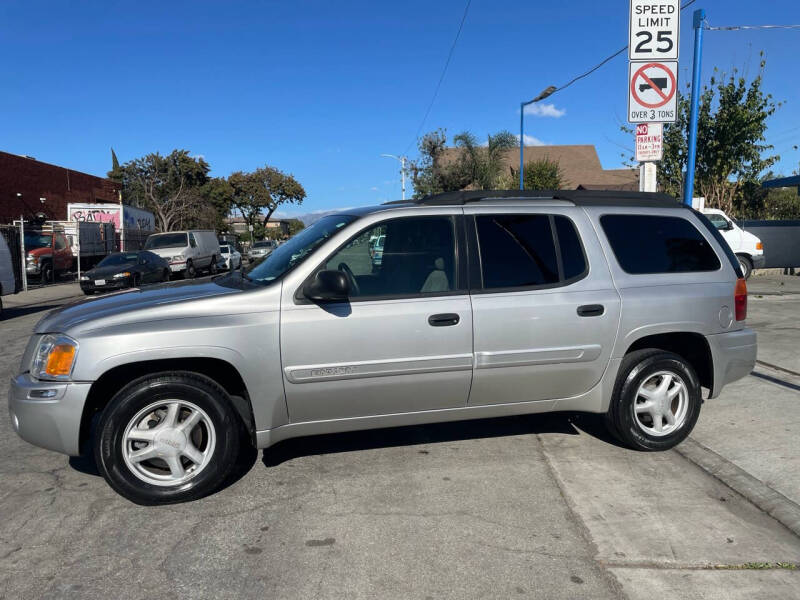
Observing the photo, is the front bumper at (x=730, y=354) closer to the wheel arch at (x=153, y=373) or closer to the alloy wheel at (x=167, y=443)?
the wheel arch at (x=153, y=373)

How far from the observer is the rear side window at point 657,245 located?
463cm

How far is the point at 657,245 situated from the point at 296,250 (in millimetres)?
2696

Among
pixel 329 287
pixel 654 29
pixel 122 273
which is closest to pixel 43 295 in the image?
pixel 122 273

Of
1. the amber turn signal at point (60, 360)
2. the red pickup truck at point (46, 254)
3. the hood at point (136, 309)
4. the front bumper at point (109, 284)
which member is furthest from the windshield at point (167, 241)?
the amber turn signal at point (60, 360)

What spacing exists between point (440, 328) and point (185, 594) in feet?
6.82

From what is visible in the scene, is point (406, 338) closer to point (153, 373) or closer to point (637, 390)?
point (153, 373)

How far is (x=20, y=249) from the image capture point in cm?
2045

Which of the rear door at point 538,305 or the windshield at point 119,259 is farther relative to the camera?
the windshield at point 119,259

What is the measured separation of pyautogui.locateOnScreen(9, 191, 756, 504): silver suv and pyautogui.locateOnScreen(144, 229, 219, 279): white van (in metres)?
18.6

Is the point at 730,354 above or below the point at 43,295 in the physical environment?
above

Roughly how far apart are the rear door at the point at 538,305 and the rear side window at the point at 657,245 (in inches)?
8.8

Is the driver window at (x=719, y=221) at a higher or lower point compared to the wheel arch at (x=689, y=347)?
higher

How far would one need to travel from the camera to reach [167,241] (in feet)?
75.9

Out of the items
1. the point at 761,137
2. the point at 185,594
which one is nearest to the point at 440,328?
the point at 185,594
